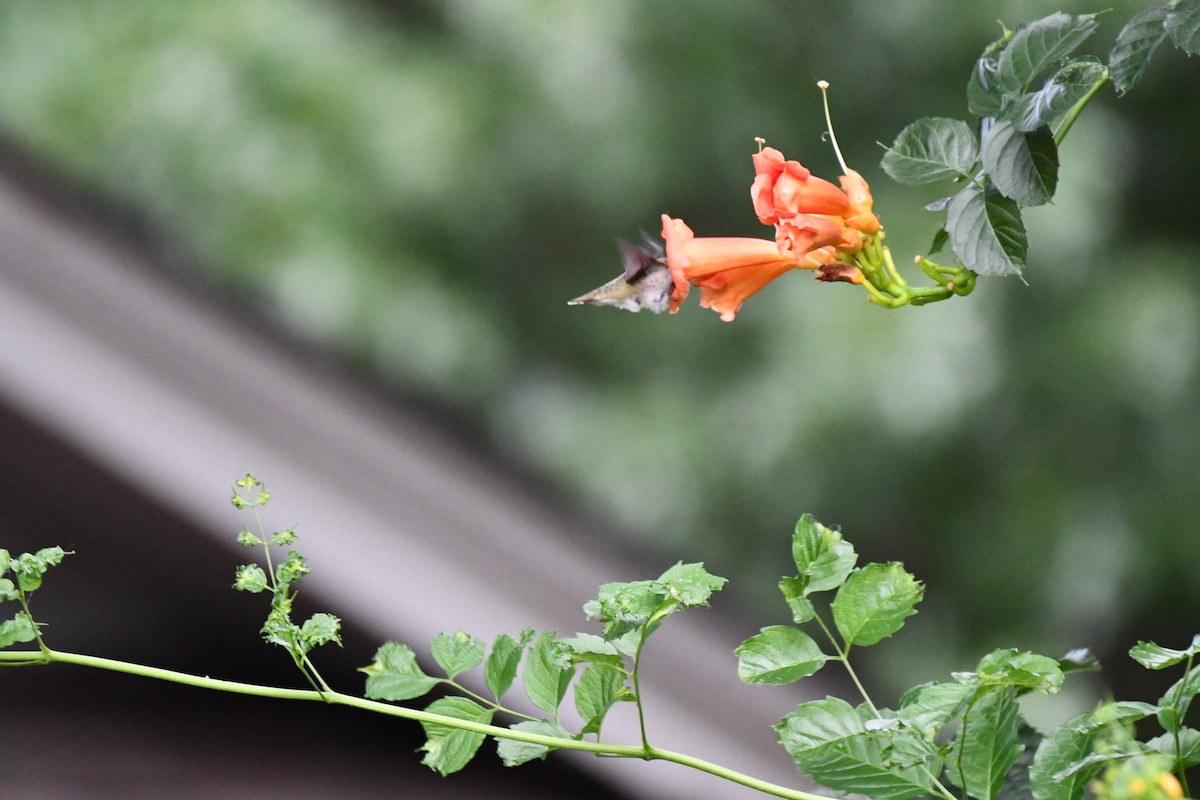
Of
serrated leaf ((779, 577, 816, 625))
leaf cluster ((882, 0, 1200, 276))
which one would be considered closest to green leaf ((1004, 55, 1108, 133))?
leaf cluster ((882, 0, 1200, 276))

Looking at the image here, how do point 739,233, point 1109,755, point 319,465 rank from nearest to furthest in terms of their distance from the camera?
point 1109,755, point 319,465, point 739,233

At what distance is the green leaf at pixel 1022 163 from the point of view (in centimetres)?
25

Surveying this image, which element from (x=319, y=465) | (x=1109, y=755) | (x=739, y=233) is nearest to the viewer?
(x=1109, y=755)

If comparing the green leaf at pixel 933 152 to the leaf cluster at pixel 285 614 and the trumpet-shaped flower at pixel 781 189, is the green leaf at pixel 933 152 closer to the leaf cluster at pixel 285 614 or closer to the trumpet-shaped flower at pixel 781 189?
the trumpet-shaped flower at pixel 781 189

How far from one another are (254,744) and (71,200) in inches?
11.1

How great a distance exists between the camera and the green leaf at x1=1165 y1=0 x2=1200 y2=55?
0.24m

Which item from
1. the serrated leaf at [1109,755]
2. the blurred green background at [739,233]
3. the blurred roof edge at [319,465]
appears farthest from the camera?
the blurred green background at [739,233]

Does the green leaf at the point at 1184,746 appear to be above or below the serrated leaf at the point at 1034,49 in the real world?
below

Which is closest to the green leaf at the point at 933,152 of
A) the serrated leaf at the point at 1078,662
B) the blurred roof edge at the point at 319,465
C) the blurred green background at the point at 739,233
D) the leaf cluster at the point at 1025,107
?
the leaf cluster at the point at 1025,107

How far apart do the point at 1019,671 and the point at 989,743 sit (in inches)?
0.8

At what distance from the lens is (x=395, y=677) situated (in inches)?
9.5

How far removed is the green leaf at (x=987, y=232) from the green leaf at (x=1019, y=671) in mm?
79

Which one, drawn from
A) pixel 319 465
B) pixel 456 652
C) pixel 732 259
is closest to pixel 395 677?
pixel 456 652

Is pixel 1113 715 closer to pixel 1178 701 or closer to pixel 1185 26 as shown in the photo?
pixel 1178 701
